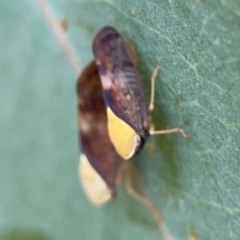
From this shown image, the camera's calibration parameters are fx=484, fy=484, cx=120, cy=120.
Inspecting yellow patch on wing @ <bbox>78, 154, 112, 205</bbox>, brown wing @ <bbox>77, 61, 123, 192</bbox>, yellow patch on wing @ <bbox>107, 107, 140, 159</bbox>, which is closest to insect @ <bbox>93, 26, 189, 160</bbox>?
yellow patch on wing @ <bbox>107, 107, 140, 159</bbox>

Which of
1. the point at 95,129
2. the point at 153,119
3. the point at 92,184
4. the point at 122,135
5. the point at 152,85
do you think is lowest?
the point at 92,184

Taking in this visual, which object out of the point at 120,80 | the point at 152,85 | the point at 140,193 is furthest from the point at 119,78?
the point at 140,193

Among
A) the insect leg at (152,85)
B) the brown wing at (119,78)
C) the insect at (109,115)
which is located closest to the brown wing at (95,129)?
the insect at (109,115)

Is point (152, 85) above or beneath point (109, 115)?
above

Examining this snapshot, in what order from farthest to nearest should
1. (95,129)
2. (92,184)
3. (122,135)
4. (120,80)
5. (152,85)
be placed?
(92,184) → (95,129) → (122,135) → (120,80) → (152,85)

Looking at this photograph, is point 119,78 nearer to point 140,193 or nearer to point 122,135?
point 122,135

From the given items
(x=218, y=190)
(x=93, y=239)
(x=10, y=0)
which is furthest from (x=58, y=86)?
(x=218, y=190)

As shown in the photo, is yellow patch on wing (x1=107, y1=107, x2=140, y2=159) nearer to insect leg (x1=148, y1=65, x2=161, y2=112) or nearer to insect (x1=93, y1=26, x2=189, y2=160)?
insect (x1=93, y1=26, x2=189, y2=160)
